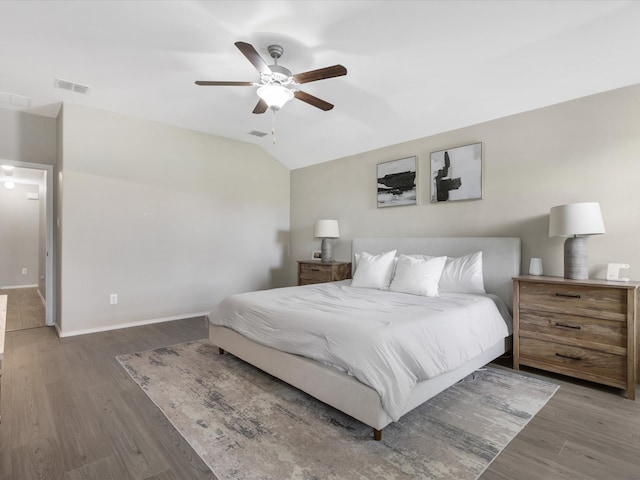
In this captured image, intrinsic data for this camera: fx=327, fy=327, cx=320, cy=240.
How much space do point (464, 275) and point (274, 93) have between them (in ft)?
8.18

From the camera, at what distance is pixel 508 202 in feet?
11.3

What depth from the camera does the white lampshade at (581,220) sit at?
261cm

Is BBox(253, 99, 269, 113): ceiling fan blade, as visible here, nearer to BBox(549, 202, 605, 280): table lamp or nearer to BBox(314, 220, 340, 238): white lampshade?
BBox(314, 220, 340, 238): white lampshade

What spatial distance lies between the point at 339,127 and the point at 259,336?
3.03 meters

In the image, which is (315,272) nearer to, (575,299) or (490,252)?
(490,252)

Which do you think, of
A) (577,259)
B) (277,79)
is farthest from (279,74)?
(577,259)

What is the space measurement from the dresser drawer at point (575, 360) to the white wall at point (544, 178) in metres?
0.75

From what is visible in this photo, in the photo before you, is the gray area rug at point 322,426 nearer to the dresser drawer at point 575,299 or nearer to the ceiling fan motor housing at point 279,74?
the dresser drawer at point 575,299

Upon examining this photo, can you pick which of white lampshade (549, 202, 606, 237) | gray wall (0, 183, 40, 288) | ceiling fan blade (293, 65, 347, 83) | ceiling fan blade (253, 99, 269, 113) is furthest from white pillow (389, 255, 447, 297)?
gray wall (0, 183, 40, 288)

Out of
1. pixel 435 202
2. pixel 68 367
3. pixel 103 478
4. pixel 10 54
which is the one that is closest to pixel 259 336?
pixel 103 478

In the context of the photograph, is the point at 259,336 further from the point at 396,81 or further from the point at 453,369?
the point at 396,81

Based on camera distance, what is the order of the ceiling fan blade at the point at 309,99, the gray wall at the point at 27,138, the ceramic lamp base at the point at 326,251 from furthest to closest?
the ceramic lamp base at the point at 326,251
the gray wall at the point at 27,138
the ceiling fan blade at the point at 309,99

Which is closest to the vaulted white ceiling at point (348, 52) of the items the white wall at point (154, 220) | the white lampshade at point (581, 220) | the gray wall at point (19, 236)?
the white wall at point (154, 220)

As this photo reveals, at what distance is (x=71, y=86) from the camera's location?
11.2 ft
